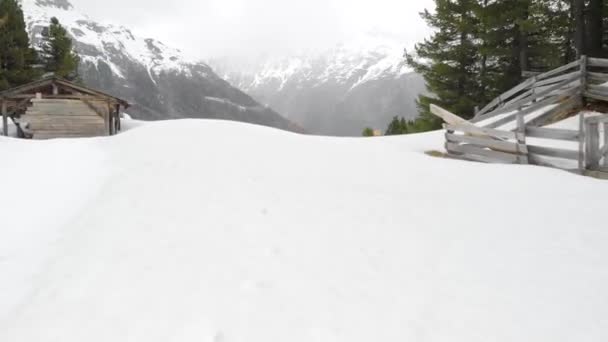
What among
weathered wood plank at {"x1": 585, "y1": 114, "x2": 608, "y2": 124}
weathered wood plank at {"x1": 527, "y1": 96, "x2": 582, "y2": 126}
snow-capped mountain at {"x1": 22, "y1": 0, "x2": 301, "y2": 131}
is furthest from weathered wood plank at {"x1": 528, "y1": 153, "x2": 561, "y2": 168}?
snow-capped mountain at {"x1": 22, "y1": 0, "x2": 301, "y2": 131}

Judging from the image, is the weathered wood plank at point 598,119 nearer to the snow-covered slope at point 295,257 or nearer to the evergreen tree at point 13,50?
the snow-covered slope at point 295,257

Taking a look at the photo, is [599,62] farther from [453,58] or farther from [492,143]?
[453,58]

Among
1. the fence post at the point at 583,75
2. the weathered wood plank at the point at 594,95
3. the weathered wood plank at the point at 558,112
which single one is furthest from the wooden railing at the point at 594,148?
the fence post at the point at 583,75

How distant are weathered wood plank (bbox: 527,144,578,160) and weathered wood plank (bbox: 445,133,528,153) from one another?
0.23 metres

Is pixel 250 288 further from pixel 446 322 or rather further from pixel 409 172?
pixel 409 172

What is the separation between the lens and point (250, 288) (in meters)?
3.48

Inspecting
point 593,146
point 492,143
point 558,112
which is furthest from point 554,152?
point 558,112

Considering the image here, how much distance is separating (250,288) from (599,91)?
12726 millimetres

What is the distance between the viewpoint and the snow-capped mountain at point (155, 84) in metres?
144

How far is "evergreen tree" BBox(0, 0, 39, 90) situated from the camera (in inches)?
997

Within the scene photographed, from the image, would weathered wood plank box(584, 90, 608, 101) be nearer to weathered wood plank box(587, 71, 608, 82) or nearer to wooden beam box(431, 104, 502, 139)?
weathered wood plank box(587, 71, 608, 82)

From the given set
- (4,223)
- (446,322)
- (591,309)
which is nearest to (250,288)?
(446,322)

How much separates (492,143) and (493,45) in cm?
1374

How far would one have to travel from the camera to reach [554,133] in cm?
893
